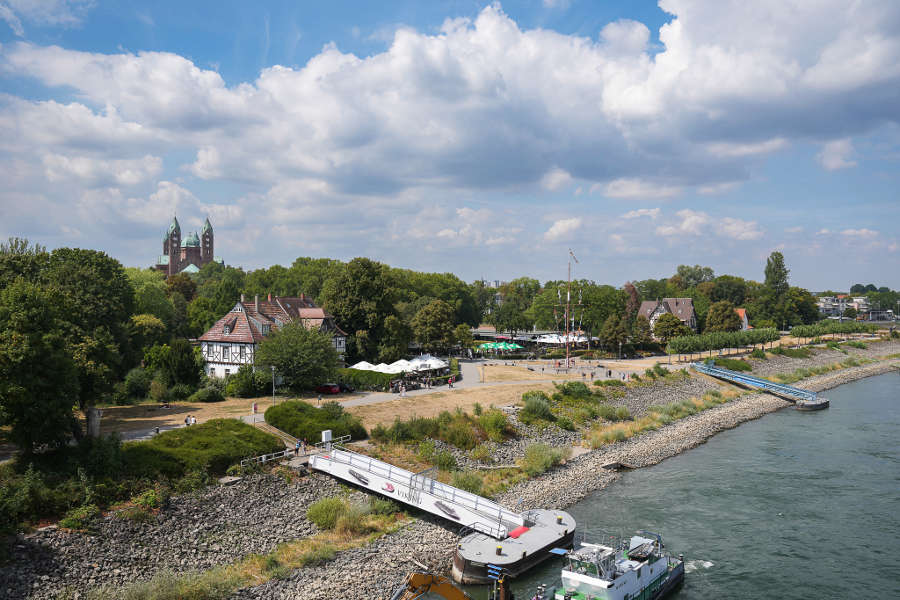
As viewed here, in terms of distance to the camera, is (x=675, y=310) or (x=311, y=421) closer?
(x=311, y=421)

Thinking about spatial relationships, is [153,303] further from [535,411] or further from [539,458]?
[539,458]

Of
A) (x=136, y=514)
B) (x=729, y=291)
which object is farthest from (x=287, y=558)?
(x=729, y=291)

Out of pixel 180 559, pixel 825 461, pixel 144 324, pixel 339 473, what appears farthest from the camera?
pixel 144 324

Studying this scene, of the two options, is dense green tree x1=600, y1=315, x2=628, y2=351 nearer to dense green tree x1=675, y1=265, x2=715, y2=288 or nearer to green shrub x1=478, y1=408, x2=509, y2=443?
green shrub x1=478, y1=408, x2=509, y2=443

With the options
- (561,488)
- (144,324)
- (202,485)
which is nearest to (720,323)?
(561,488)

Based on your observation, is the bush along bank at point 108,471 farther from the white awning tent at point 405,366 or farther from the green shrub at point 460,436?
the white awning tent at point 405,366

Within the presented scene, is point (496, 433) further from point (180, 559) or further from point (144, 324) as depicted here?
A: point (144, 324)
